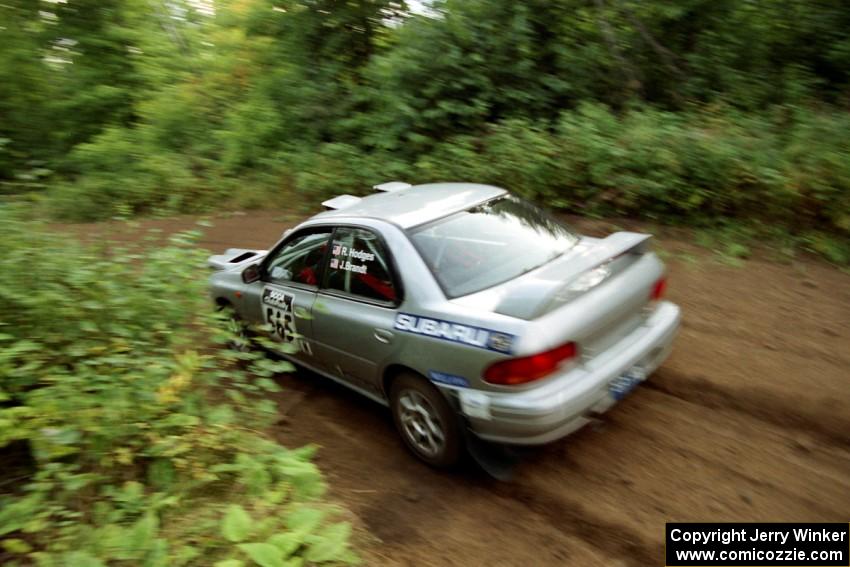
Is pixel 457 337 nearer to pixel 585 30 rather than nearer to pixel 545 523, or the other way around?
pixel 545 523

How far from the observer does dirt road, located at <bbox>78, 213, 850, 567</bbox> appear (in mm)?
3061

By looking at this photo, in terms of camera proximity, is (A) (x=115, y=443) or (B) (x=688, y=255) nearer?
(A) (x=115, y=443)

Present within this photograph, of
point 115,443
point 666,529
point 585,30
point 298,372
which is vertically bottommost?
point 298,372

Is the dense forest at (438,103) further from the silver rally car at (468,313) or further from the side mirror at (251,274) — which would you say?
the silver rally car at (468,313)

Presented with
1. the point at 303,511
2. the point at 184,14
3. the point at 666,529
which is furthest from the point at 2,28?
the point at 666,529

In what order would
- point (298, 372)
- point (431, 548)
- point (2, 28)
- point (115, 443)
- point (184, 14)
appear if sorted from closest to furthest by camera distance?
point (115, 443)
point (431, 548)
point (298, 372)
point (2, 28)
point (184, 14)

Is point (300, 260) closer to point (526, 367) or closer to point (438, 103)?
point (526, 367)

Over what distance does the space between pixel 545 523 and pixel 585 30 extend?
836 centimetres

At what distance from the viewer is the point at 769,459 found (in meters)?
3.42

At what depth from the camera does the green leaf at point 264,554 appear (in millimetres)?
2371

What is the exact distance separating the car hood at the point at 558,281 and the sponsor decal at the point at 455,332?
142 mm

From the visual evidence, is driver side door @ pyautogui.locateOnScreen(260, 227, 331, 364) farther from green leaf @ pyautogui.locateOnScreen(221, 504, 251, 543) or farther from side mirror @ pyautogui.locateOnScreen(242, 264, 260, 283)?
green leaf @ pyautogui.locateOnScreen(221, 504, 251, 543)

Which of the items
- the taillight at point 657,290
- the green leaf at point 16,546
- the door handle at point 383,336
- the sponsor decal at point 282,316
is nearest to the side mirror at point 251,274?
the sponsor decal at point 282,316

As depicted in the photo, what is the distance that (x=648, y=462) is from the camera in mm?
3498
